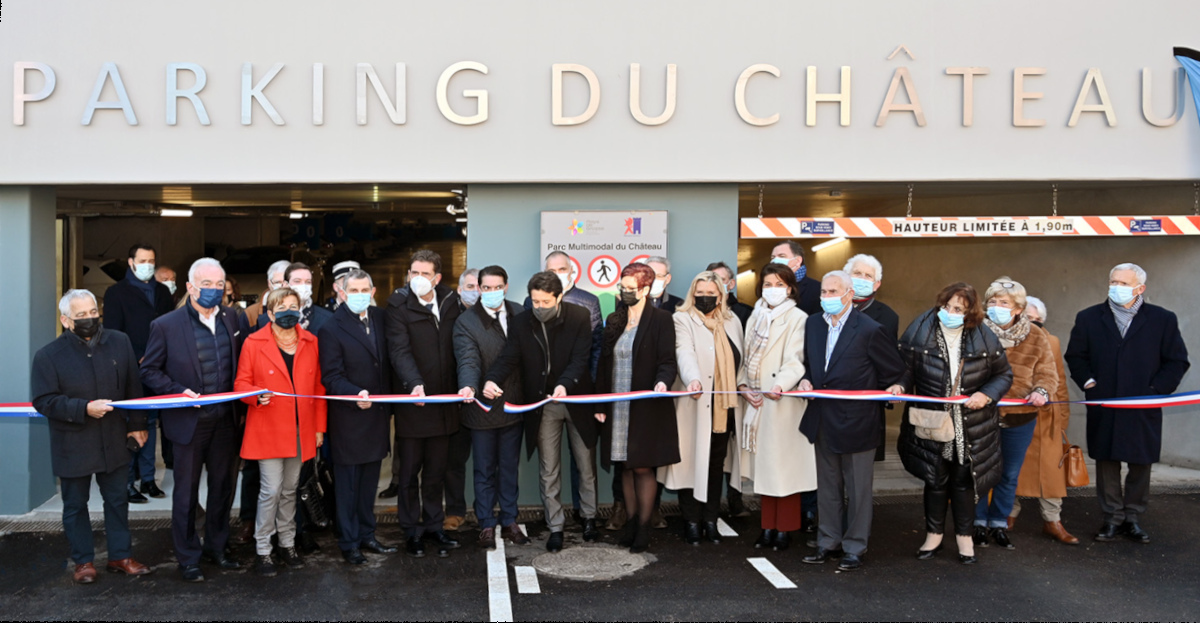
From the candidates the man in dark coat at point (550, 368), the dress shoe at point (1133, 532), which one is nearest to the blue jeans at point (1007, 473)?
the dress shoe at point (1133, 532)

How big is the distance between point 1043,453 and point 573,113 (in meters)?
4.38

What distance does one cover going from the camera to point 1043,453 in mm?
7051

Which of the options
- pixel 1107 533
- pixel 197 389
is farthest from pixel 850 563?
pixel 197 389

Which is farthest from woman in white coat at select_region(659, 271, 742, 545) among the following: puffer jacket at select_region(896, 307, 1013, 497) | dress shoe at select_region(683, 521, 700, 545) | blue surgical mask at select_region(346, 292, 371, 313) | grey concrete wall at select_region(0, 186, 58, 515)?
grey concrete wall at select_region(0, 186, 58, 515)

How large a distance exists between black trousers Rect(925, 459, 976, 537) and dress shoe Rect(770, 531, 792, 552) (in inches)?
38.1

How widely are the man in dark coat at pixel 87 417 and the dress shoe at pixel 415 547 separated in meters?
1.62

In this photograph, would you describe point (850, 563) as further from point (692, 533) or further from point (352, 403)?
point (352, 403)

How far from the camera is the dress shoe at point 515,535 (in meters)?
6.86

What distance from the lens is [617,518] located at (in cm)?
744

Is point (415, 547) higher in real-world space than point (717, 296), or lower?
lower

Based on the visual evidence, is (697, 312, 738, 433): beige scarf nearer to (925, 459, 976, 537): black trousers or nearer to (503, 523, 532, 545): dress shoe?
(925, 459, 976, 537): black trousers

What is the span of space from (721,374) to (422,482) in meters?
2.22

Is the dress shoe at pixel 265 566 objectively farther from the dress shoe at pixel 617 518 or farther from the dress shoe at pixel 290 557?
the dress shoe at pixel 617 518

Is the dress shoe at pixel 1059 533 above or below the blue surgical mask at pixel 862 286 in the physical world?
below
